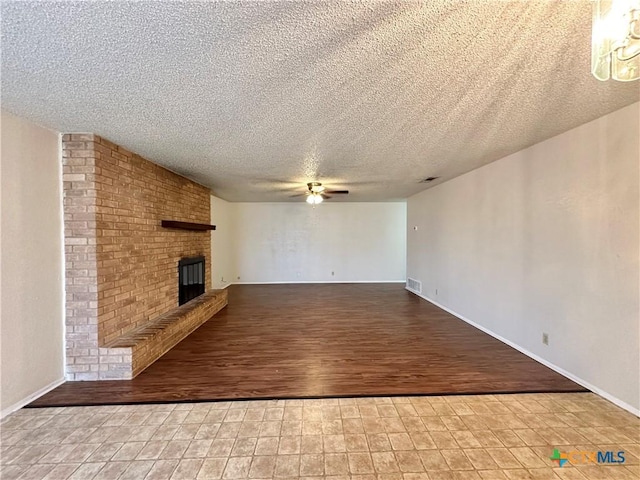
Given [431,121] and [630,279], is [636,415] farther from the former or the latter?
[431,121]

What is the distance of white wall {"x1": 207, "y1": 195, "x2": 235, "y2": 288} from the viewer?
6.74 m

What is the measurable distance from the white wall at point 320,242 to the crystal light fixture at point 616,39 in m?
6.85

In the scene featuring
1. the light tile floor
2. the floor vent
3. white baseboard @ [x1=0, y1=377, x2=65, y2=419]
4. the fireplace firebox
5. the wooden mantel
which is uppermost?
the wooden mantel

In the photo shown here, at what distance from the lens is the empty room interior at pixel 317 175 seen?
1356mm

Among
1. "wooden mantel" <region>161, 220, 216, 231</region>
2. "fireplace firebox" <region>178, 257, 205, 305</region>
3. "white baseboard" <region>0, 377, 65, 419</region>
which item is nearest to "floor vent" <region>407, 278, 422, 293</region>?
"fireplace firebox" <region>178, 257, 205, 305</region>

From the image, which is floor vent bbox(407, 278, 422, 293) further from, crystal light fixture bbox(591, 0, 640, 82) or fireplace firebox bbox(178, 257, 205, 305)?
crystal light fixture bbox(591, 0, 640, 82)

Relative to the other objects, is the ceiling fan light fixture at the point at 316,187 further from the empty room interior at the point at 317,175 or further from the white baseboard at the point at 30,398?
the white baseboard at the point at 30,398

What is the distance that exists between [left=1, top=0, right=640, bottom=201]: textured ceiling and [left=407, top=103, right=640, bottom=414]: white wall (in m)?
0.34

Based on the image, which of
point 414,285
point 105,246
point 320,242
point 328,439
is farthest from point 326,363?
point 320,242

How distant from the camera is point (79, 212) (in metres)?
2.67

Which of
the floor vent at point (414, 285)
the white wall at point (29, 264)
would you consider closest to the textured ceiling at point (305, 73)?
the white wall at point (29, 264)

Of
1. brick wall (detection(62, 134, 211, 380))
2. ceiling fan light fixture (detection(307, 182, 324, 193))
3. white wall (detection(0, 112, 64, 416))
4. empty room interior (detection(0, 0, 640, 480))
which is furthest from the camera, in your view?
ceiling fan light fixture (detection(307, 182, 324, 193))

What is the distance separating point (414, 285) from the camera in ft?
22.2

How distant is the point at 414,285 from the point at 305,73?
19.9ft
